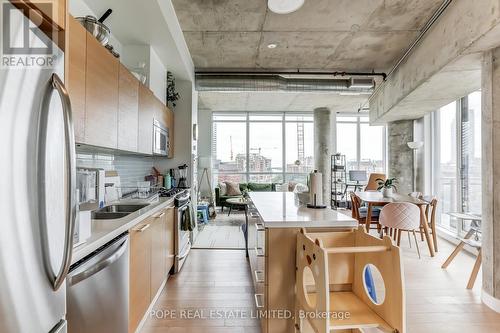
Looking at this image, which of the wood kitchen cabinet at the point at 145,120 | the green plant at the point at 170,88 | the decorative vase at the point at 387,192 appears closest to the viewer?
the wood kitchen cabinet at the point at 145,120

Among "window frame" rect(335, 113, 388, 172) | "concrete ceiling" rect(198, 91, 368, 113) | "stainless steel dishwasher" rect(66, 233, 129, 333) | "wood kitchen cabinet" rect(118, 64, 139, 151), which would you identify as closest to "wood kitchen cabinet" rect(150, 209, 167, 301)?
"stainless steel dishwasher" rect(66, 233, 129, 333)

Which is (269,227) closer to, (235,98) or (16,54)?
(16,54)

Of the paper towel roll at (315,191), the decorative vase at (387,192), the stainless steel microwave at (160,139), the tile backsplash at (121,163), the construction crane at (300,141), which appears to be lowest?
the decorative vase at (387,192)

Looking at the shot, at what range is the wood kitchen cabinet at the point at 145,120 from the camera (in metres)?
2.58

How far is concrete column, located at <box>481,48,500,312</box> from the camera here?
231 cm

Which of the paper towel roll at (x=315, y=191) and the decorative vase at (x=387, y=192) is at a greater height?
the paper towel roll at (x=315, y=191)

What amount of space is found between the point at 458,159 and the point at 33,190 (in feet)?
19.2

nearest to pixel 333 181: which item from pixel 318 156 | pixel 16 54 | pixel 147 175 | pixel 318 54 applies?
pixel 318 156

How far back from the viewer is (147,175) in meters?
3.70

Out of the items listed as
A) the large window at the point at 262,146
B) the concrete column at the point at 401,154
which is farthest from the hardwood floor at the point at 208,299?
the large window at the point at 262,146

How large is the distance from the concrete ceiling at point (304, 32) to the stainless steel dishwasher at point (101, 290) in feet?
8.97

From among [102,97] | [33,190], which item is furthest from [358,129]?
[33,190]

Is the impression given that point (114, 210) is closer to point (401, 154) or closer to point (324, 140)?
point (401, 154)

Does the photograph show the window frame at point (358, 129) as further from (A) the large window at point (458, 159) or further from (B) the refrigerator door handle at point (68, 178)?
(B) the refrigerator door handle at point (68, 178)
